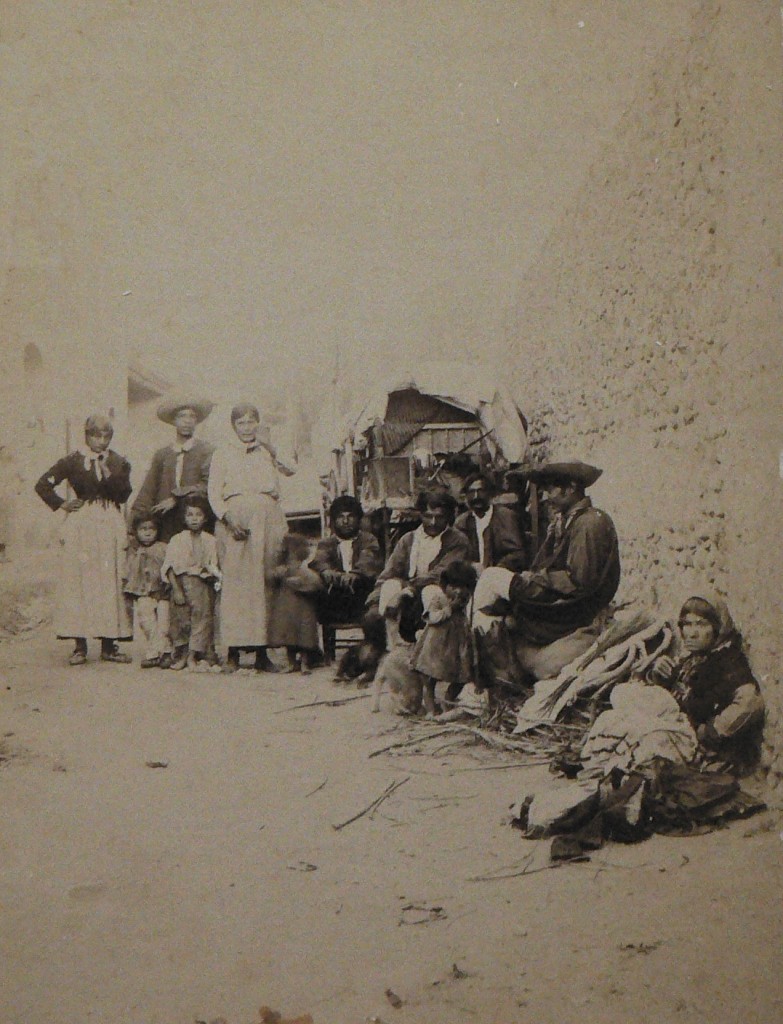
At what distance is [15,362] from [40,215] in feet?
1.45

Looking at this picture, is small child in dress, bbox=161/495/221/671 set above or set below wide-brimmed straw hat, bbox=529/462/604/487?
below

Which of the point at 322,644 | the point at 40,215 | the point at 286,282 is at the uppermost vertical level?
the point at 40,215

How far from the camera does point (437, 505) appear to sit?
286 cm

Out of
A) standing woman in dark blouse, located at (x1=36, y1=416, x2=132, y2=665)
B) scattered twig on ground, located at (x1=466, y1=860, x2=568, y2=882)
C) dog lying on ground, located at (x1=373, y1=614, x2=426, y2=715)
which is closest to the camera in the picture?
scattered twig on ground, located at (x1=466, y1=860, x2=568, y2=882)

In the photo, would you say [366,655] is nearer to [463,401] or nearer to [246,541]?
[246,541]

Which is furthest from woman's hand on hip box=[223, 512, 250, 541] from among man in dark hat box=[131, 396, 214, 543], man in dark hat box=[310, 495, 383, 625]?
man in dark hat box=[310, 495, 383, 625]

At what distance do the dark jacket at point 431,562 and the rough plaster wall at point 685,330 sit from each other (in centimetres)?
35

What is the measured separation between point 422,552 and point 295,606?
0.42m

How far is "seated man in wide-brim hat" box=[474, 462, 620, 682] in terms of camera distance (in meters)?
2.78

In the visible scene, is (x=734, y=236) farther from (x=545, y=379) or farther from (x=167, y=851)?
(x=167, y=851)

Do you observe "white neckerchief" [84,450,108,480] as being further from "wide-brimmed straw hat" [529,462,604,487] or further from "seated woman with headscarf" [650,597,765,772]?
"seated woman with headscarf" [650,597,765,772]

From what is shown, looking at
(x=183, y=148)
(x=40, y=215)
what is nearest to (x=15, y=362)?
(x=40, y=215)

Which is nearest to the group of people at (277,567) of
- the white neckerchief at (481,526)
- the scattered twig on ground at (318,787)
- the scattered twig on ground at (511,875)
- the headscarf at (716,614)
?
the white neckerchief at (481,526)

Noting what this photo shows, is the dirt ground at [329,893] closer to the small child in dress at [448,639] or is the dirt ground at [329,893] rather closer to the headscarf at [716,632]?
the small child in dress at [448,639]
